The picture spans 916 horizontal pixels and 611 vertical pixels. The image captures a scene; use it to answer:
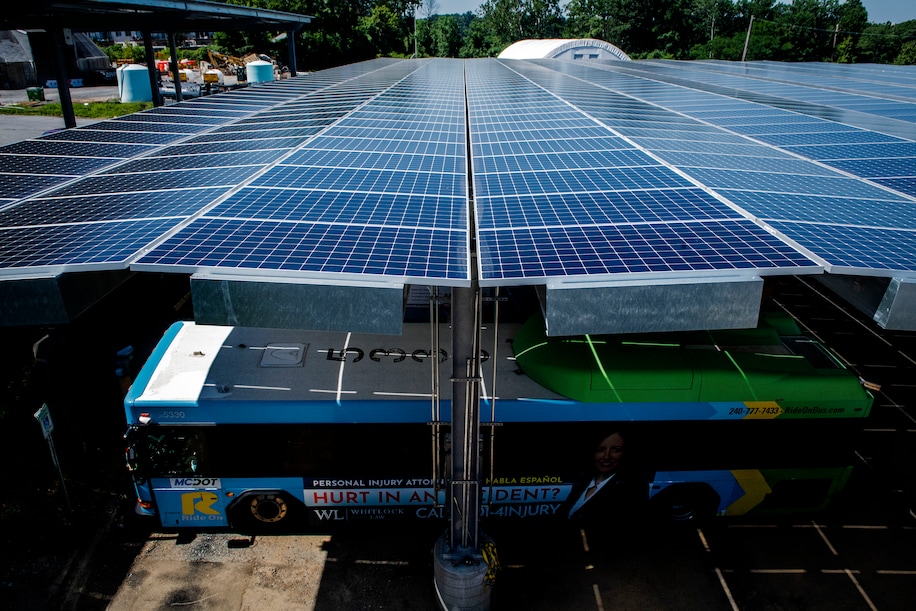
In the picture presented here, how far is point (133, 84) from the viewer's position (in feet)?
155

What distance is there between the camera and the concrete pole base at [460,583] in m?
7.57

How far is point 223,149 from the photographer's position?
11469mm

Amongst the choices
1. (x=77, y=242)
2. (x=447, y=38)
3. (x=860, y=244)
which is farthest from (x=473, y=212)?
(x=447, y=38)

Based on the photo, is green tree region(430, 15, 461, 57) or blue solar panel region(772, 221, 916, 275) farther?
green tree region(430, 15, 461, 57)

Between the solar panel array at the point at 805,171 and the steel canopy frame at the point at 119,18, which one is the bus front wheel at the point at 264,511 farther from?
the steel canopy frame at the point at 119,18

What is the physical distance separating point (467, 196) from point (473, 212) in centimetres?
24

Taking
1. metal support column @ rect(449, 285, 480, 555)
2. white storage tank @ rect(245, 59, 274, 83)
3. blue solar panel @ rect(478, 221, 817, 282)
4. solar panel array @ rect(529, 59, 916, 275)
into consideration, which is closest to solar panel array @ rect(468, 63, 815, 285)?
blue solar panel @ rect(478, 221, 817, 282)

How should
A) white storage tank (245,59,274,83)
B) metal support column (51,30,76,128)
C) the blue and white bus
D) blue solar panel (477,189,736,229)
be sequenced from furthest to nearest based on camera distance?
white storage tank (245,59,274,83), metal support column (51,30,76,128), the blue and white bus, blue solar panel (477,189,736,229)

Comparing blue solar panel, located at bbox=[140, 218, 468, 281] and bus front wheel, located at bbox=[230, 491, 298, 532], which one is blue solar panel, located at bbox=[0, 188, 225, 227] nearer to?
blue solar panel, located at bbox=[140, 218, 468, 281]

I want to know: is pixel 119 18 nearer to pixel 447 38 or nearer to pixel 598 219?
pixel 598 219

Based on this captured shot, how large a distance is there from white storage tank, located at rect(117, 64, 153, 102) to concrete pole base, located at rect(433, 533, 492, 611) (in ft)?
166

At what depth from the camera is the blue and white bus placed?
825 cm

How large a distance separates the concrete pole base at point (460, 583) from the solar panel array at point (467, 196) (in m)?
4.05

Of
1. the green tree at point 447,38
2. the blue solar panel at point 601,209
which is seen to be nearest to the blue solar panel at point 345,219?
the blue solar panel at point 601,209
